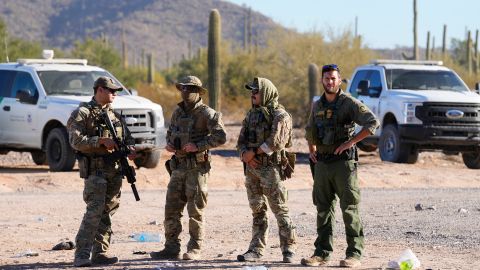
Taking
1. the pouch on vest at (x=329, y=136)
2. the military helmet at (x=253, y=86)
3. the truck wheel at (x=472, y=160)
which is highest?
the military helmet at (x=253, y=86)

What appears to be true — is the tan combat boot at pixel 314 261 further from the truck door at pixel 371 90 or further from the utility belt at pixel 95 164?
the truck door at pixel 371 90

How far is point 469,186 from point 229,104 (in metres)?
23.2

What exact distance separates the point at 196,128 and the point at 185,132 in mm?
111

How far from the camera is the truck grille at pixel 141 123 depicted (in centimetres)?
1992

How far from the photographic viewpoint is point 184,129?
10.6 meters

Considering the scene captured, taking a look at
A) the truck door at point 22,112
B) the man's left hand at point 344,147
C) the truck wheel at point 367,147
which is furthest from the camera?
the truck wheel at point 367,147

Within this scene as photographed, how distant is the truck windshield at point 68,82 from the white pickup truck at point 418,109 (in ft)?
17.1

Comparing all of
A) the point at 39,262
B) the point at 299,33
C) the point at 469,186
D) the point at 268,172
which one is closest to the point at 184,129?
the point at 268,172

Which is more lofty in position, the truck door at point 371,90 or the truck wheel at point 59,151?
the truck door at point 371,90

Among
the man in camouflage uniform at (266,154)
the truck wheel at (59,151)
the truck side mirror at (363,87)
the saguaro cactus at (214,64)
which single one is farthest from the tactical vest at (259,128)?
the saguaro cactus at (214,64)

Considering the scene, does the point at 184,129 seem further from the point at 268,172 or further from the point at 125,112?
the point at 125,112

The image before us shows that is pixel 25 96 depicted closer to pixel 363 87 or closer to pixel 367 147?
pixel 363 87

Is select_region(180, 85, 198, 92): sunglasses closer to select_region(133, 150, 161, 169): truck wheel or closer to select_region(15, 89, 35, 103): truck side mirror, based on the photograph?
select_region(133, 150, 161, 169): truck wheel

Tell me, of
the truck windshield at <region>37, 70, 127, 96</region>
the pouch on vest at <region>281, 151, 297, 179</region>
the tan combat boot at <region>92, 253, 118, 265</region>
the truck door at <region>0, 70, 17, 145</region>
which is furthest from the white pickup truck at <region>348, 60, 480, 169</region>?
the tan combat boot at <region>92, 253, 118, 265</region>
